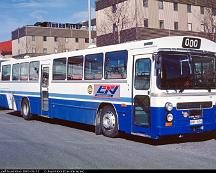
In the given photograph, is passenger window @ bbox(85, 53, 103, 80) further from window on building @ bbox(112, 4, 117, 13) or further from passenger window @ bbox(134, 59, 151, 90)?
window on building @ bbox(112, 4, 117, 13)

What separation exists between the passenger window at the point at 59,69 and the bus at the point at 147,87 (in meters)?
0.56

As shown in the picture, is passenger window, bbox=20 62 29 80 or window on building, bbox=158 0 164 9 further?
window on building, bbox=158 0 164 9

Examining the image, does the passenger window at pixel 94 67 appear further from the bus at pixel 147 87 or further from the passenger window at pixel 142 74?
the passenger window at pixel 142 74

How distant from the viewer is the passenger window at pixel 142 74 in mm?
10789

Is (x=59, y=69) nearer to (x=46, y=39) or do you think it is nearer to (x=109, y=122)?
(x=109, y=122)

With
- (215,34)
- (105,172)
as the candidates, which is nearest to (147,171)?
(105,172)

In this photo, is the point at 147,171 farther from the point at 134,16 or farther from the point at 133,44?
the point at 134,16

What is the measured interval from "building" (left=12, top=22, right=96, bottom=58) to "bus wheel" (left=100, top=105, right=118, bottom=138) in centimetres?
6976

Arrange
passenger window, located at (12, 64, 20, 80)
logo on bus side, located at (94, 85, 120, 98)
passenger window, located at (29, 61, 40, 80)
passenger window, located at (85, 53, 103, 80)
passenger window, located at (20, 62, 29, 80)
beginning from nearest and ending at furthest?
logo on bus side, located at (94, 85, 120, 98), passenger window, located at (85, 53, 103, 80), passenger window, located at (29, 61, 40, 80), passenger window, located at (20, 62, 29, 80), passenger window, located at (12, 64, 20, 80)

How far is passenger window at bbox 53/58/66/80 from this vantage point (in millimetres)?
15128

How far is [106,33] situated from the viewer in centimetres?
5219

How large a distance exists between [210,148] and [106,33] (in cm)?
4273

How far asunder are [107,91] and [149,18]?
39081 millimetres

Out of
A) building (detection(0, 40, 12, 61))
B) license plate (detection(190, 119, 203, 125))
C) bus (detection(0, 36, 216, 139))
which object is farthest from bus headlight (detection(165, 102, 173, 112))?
building (detection(0, 40, 12, 61))
